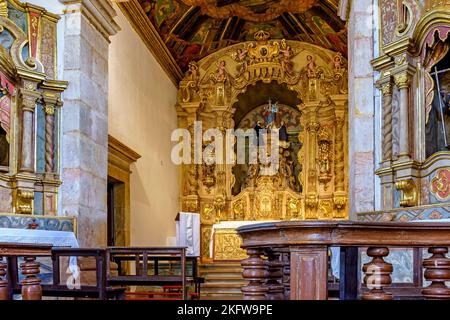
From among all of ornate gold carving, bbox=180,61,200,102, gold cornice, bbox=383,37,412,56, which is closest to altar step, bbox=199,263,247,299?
ornate gold carving, bbox=180,61,200,102

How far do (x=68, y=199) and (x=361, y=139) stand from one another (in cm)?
403

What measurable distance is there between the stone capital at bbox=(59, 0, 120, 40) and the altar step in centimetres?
550

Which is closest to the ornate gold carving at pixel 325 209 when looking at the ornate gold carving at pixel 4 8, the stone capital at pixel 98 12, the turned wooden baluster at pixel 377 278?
the stone capital at pixel 98 12

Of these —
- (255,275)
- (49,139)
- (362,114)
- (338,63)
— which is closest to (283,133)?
(338,63)

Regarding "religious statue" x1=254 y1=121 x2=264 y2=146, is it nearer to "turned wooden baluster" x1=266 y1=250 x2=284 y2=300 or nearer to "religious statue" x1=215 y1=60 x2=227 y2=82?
"religious statue" x1=215 y1=60 x2=227 y2=82

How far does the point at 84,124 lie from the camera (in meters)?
9.15

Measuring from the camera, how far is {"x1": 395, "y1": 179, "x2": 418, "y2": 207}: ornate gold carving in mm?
7086

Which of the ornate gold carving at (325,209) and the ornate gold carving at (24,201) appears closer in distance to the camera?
the ornate gold carving at (24,201)

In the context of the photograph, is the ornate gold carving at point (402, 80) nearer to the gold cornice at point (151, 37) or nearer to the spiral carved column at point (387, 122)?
the spiral carved column at point (387, 122)

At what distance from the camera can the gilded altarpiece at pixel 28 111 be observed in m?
8.05

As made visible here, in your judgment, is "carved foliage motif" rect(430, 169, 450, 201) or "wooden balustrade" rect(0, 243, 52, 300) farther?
"carved foliage motif" rect(430, 169, 450, 201)

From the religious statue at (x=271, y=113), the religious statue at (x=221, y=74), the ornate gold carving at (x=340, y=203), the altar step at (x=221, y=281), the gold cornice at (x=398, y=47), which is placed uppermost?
the religious statue at (x=221, y=74)

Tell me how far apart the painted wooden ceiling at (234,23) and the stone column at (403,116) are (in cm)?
721
